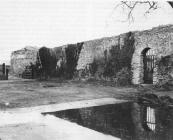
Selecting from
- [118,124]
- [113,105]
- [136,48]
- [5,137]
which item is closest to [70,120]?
[118,124]

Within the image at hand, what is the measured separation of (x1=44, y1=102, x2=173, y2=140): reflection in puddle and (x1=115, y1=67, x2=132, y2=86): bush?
781 cm

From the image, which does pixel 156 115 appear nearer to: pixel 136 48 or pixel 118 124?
pixel 118 124

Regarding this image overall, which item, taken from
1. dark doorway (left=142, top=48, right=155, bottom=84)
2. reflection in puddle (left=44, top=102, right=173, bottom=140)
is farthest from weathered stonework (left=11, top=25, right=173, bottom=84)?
reflection in puddle (left=44, top=102, right=173, bottom=140)

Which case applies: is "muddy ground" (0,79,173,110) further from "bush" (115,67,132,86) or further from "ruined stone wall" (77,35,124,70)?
"ruined stone wall" (77,35,124,70)

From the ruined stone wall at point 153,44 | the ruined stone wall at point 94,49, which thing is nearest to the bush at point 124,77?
the ruined stone wall at point 153,44

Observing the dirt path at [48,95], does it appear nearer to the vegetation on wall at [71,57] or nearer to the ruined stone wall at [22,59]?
the vegetation on wall at [71,57]

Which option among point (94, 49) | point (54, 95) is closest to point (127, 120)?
point (54, 95)

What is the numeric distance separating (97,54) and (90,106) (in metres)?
11.6

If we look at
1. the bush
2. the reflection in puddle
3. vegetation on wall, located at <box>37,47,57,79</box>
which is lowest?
the reflection in puddle

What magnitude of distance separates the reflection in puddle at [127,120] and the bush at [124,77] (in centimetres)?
781

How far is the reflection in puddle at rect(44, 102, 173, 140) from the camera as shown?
5.48 m

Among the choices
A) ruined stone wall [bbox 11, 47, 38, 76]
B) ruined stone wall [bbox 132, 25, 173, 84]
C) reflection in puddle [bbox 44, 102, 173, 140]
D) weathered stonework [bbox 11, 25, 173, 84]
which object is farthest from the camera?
ruined stone wall [bbox 11, 47, 38, 76]

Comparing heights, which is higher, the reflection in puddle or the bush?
the bush

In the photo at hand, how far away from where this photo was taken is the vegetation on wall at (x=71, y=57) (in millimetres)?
22438
